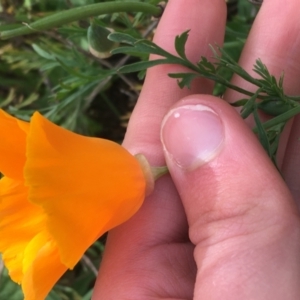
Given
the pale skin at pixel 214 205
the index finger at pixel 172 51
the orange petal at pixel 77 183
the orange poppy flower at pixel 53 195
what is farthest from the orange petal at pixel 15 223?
the index finger at pixel 172 51

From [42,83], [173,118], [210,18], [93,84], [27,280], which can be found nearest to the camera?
[27,280]

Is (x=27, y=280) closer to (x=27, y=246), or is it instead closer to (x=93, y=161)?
(x=27, y=246)

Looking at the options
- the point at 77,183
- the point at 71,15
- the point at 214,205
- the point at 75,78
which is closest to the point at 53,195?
the point at 77,183

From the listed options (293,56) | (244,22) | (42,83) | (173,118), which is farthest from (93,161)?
(42,83)

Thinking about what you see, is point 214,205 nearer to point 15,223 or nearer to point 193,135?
point 193,135

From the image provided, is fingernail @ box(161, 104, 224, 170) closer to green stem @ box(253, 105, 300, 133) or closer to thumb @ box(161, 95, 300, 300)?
thumb @ box(161, 95, 300, 300)

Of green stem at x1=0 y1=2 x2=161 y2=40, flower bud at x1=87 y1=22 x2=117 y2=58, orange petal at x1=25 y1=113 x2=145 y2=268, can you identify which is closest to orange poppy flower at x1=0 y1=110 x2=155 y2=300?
orange petal at x1=25 y1=113 x2=145 y2=268
